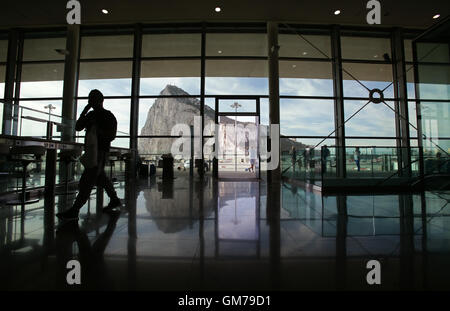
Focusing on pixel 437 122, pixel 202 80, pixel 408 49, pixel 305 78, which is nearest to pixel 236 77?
pixel 202 80

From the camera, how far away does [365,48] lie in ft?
27.1

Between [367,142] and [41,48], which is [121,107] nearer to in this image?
[41,48]

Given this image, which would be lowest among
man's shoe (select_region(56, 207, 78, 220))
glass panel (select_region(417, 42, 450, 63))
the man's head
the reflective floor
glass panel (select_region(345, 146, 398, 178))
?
the reflective floor

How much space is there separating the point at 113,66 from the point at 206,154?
190 inches

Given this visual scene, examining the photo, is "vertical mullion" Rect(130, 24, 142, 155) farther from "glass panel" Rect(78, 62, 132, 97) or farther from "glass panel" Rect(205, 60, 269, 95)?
"glass panel" Rect(205, 60, 269, 95)

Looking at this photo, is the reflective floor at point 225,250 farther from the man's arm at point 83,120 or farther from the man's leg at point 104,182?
the man's arm at point 83,120

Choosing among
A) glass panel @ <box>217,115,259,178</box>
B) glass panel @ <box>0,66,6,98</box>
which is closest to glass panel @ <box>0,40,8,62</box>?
glass panel @ <box>0,66,6,98</box>

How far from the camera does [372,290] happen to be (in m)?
1.07

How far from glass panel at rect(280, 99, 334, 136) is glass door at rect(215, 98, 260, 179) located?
3.45 feet

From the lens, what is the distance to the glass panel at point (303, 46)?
26.2ft

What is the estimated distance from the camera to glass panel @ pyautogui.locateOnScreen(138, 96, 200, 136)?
7.62 metres

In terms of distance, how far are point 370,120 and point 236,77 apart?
5237mm

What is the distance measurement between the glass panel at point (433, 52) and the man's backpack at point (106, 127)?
22.3ft

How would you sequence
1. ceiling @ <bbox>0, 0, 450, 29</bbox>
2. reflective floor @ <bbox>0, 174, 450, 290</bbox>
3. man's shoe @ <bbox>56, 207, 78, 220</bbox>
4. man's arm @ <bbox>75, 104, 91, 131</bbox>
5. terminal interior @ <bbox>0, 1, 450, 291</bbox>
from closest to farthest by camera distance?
reflective floor @ <bbox>0, 174, 450, 290</bbox>
terminal interior @ <bbox>0, 1, 450, 291</bbox>
man's shoe @ <bbox>56, 207, 78, 220</bbox>
man's arm @ <bbox>75, 104, 91, 131</bbox>
ceiling @ <bbox>0, 0, 450, 29</bbox>
